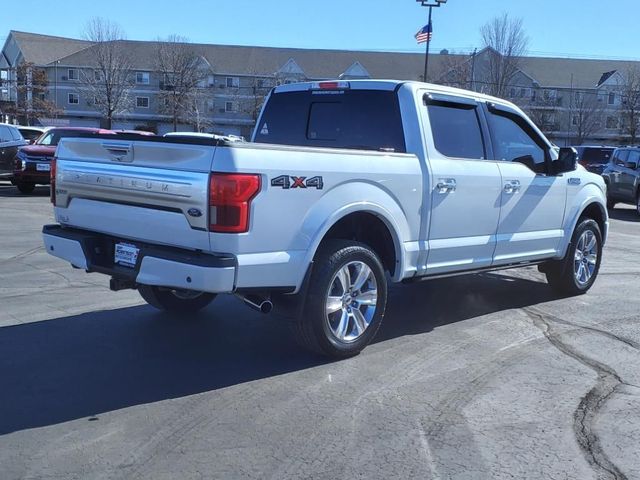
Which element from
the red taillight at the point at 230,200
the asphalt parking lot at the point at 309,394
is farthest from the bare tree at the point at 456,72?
the red taillight at the point at 230,200

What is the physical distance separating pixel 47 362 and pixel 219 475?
7.26ft

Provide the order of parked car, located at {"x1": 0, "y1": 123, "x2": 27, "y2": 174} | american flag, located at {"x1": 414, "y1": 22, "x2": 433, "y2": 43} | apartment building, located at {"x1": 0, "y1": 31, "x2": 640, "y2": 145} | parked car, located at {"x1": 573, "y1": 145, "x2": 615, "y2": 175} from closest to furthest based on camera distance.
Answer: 1. parked car, located at {"x1": 0, "y1": 123, "x2": 27, "y2": 174}
2. parked car, located at {"x1": 573, "y1": 145, "x2": 615, "y2": 175}
3. american flag, located at {"x1": 414, "y1": 22, "x2": 433, "y2": 43}
4. apartment building, located at {"x1": 0, "y1": 31, "x2": 640, "y2": 145}

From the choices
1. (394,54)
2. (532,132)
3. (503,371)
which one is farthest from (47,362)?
(394,54)

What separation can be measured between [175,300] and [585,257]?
15.7 feet

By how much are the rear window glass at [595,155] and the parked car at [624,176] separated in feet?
11.4

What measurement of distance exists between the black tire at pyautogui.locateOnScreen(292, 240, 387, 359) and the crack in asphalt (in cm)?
167

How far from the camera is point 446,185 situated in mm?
5785

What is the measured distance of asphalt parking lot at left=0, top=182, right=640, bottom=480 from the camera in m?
3.59

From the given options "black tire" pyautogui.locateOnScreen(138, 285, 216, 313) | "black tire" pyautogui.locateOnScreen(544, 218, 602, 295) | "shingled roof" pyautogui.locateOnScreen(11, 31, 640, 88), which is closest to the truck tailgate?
"black tire" pyautogui.locateOnScreen(138, 285, 216, 313)

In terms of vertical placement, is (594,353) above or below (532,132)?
below

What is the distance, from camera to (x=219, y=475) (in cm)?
341

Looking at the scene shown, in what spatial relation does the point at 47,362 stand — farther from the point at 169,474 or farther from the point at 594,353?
the point at 594,353

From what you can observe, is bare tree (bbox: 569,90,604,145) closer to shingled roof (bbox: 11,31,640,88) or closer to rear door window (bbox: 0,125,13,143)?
shingled roof (bbox: 11,31,640,88)

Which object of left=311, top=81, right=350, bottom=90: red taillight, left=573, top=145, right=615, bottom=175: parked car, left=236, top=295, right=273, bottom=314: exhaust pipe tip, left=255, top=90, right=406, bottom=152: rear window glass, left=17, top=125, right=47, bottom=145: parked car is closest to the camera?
left=236, top=295, right=273, bottom=314: exhaust pipe tip
